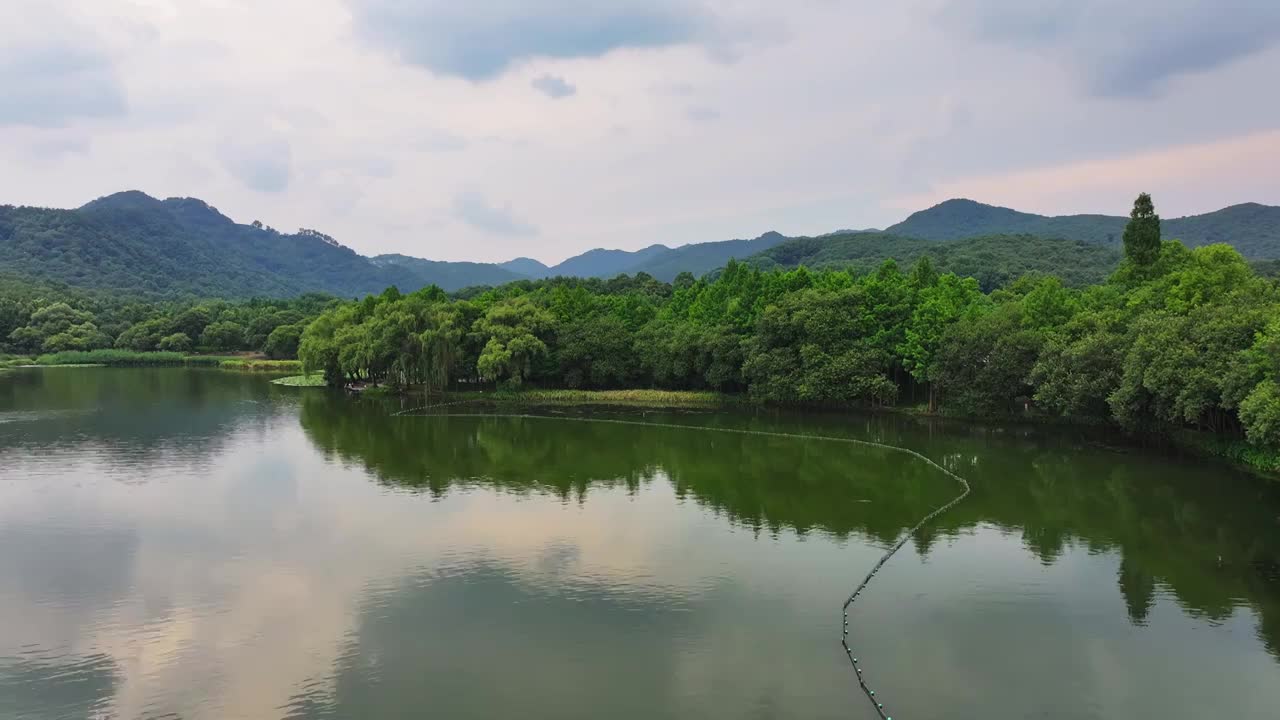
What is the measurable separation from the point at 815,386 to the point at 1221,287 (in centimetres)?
1884

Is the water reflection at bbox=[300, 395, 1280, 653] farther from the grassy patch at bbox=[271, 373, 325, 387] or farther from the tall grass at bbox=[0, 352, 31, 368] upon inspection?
the tall grass at bbox=[0, 352, 31, 368]

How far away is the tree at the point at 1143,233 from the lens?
148 ft

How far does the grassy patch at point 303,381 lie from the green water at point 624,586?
109 feet

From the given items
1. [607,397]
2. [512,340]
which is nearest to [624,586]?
[607,397]

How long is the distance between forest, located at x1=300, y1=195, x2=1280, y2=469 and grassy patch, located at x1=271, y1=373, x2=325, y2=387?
3276 millimetres

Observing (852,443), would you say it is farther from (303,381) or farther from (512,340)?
(303,381)

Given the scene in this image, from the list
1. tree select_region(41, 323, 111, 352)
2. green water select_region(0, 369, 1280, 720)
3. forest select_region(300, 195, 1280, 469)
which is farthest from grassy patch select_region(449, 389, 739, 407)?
tree select_region(41, 323, 111, 352)

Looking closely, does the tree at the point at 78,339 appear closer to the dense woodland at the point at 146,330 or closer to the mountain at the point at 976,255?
the dense woodland at the point at 146,330

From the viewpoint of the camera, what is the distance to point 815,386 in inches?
1706

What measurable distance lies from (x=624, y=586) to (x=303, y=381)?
5748 centimetres

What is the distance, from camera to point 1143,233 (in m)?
45.4

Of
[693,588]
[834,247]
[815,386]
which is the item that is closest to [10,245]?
[834,247]

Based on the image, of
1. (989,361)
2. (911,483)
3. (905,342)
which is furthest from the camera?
(905,342)

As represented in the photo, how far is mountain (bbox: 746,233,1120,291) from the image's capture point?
104875 mm
